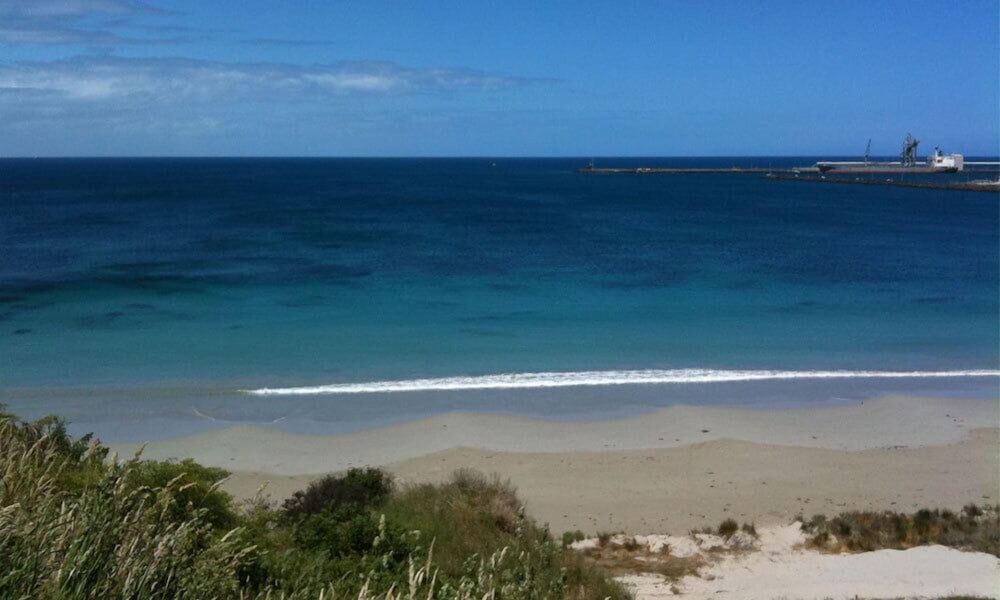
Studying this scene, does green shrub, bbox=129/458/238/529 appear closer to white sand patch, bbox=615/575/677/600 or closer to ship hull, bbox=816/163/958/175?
white sand patch, bbox=615/575/677/600

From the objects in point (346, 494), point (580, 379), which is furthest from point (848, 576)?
point (580, 379)

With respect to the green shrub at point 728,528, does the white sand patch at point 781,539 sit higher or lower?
higher

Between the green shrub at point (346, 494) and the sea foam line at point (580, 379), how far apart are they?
8022mm

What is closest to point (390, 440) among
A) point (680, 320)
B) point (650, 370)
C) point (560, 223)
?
point (650, 370)

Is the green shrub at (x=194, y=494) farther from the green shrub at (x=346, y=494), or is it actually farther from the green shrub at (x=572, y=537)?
the green shrub at (x=572, y=537)

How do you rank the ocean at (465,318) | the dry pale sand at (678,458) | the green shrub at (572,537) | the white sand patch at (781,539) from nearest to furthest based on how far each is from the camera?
the white sand patch at (781,539) → the green shrub at (572,537) → the dry pale sand at (678,458) → the ocean at (465,318)

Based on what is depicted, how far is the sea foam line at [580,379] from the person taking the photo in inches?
720

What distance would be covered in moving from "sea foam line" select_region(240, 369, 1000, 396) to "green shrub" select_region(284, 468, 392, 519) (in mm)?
8022

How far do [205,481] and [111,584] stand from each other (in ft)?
14.2

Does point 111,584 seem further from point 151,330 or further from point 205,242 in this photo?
point 205,242

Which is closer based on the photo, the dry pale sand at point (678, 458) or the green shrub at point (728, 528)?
the green shrub at point (728, 528)

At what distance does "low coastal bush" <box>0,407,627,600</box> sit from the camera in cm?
356

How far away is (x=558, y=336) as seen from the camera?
915 inches

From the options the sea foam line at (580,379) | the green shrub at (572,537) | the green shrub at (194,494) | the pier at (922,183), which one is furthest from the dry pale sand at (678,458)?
the pier at (922,183)
